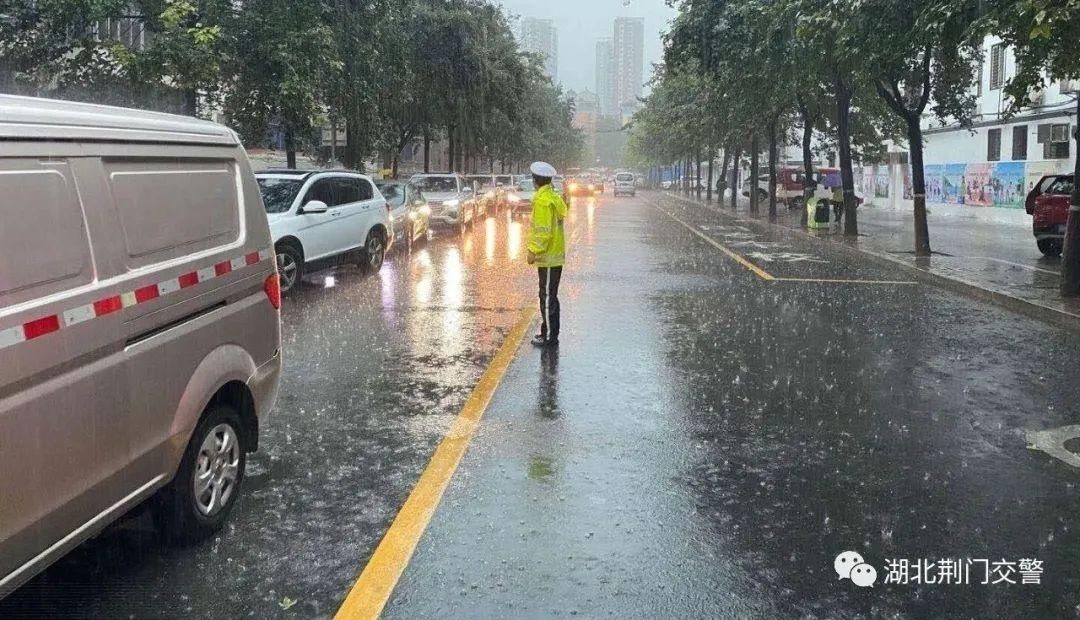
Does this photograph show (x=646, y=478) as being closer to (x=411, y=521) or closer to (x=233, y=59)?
(x=411, y=521)

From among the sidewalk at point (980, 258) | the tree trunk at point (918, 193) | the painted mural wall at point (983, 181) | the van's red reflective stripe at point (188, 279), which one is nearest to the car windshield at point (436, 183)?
the sidewalk at point (980, 258)

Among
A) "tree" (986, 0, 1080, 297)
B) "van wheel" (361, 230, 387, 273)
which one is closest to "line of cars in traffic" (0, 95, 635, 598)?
"tree" (986, 0, 1080, 297)

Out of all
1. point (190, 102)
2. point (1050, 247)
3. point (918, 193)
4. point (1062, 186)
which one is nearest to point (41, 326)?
point (190, 102)

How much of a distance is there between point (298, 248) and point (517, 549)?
32.9 ft

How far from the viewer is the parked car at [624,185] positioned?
75.4 metres

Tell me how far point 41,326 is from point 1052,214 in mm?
21129

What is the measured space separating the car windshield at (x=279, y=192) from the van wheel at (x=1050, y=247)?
15.4m

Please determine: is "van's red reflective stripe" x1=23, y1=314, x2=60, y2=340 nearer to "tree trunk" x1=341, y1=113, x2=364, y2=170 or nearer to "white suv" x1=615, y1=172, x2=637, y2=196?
"tree trunk" x1=341, y1=113, x2=364, y2=170

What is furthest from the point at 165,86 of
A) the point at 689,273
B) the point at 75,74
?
the point at 689,273

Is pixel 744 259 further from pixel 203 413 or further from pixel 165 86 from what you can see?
pixel 203 413

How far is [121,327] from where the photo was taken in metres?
3.68

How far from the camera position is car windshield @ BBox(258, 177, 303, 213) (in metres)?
13.9

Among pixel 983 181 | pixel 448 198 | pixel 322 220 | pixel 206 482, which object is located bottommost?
pixel 206 482

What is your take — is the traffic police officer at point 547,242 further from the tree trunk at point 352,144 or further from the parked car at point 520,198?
the parked car at point 520,198
